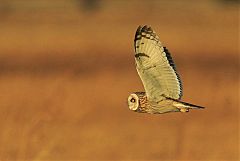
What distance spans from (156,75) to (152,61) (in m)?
0.09

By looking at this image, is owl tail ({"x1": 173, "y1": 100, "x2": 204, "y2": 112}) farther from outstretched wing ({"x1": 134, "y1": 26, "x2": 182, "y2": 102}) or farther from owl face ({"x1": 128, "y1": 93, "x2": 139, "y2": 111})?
owl face ({"x1": 128, "y1": 93, "x2": 139, "y2": 111})

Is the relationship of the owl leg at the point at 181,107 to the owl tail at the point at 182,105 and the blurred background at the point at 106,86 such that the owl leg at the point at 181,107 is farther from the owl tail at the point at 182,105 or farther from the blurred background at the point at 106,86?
the blurred background at the point at 106,86

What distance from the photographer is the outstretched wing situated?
20.6 feet

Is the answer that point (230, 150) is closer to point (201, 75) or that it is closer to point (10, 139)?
point (10, 139)

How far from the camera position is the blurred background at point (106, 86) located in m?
7.80

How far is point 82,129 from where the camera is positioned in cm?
955

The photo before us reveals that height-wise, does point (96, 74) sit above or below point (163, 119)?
above

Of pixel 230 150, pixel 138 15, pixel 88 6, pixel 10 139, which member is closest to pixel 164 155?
pixel 230 150

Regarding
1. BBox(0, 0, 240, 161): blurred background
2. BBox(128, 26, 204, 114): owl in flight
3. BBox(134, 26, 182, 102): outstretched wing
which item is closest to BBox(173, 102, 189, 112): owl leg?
BBox(128, 26, 204, 114): owl in flight

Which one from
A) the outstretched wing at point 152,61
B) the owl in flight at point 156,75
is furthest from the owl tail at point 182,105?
the outstretched wing at point 152,61

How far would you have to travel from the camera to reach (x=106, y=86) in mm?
13656

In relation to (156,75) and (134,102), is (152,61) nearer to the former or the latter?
(156,75)

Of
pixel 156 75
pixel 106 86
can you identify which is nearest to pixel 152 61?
pixel 156 75

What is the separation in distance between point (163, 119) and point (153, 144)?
5.86 feet
